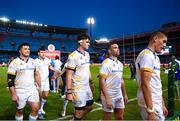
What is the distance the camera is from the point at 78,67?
20.6 feet


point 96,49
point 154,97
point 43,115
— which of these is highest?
A: point 96,49

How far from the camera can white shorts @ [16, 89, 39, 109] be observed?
6904mm

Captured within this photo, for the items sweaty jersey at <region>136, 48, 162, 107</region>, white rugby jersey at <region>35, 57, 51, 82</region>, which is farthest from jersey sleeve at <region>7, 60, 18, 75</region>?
sweaty jersey at <region>136, 48, 162, 107</region>

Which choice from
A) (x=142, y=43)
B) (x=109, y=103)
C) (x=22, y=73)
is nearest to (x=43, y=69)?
(x=22, y=73)

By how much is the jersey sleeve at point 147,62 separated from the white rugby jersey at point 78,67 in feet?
6.38

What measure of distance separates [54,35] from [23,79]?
245 feet

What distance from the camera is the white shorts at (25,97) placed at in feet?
22.6

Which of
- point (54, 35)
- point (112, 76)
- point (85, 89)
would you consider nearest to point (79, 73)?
point (85, 89)

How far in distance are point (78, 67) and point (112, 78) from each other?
0.89m

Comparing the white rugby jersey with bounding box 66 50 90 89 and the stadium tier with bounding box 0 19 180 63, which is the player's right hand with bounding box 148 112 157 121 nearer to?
the white rugby jersey with bounding box 66 50 90 89

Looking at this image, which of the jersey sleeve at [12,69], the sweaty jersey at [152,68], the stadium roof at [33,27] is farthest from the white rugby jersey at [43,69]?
the stadium roof at [33,27]

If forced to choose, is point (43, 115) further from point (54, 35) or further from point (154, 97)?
point (54, 35)

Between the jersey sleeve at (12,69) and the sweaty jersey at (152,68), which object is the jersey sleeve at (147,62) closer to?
the sweaty jersey at (152,68)

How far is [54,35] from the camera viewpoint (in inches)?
3182
